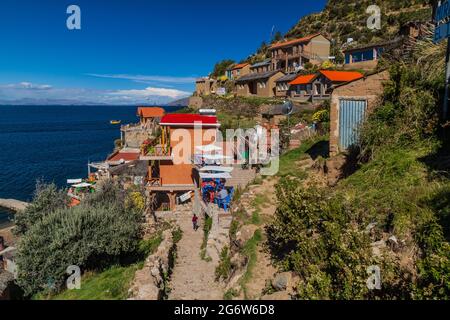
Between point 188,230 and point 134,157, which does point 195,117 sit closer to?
A: point 188,230

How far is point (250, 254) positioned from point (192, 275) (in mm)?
3712

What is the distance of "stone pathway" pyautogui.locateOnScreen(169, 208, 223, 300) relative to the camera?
11.4 metres

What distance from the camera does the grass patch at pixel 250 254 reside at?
9.55 metres

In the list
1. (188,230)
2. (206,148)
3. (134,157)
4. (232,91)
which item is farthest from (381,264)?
(232,91)

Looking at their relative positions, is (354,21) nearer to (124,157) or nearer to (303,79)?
(303,79)

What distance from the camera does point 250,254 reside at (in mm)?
10742

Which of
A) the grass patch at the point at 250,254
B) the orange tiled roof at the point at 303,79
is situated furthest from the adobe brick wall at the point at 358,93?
the orange tiled roof at the point at 303,79

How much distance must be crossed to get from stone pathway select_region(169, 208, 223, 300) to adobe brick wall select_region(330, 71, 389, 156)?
803 centimetres

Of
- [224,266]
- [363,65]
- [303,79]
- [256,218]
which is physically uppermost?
[363,65]

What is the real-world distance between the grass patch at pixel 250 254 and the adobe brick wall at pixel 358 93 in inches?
247

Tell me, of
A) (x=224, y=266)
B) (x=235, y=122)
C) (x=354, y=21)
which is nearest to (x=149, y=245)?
(x=224, y=266)

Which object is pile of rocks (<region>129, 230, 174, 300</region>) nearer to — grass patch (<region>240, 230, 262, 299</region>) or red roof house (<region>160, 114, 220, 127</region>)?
grass patch (<region>240, 230, 262, 299</region>)
